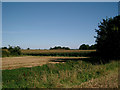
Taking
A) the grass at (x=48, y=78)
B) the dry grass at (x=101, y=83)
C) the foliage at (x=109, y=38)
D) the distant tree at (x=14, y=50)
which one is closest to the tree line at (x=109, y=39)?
the foliage at (x=109, y=38)

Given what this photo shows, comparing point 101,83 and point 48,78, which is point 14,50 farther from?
point 101,83

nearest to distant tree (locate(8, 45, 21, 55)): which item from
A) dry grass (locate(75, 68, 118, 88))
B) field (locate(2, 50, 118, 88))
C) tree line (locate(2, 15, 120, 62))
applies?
tree line (locate(2, 15, 120, 62))

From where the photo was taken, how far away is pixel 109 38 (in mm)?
26562

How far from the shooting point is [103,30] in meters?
29.3

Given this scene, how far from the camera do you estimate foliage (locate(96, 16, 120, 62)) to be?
25.4m

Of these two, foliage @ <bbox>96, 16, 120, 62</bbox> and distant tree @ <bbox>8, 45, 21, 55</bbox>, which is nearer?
foliage @ <bbox>96, 16, 120, 62</bbox>

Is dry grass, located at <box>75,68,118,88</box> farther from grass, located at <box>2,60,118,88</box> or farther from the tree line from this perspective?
the tree line

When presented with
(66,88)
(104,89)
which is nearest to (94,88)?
(104,89)

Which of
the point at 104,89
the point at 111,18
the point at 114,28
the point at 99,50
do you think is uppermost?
the point at 111,18

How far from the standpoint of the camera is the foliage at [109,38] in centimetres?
2539

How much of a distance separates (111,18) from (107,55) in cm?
761

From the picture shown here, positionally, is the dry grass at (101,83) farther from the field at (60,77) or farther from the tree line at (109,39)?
the tree line at (109,39)

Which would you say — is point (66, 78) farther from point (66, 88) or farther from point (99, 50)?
point (99, 50)

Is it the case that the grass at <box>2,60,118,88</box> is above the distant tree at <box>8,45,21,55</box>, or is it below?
below
